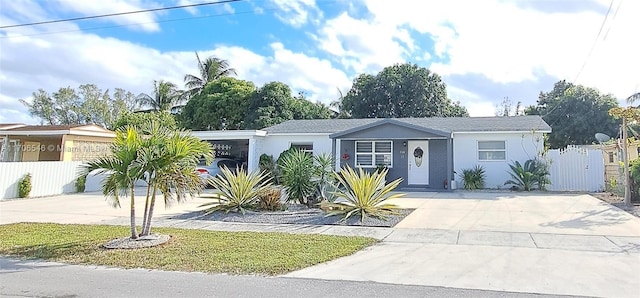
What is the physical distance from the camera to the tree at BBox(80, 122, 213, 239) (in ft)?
24.4

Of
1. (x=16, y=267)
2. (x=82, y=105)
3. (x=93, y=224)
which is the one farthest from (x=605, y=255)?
(x=82, y=105)

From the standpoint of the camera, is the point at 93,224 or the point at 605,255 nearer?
the point at 605,255

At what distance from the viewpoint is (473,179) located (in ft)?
57.9

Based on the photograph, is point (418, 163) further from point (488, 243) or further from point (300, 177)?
point (488, 243)

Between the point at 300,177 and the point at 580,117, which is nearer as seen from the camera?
the point at 300,177

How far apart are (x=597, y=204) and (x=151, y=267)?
40.3 ft

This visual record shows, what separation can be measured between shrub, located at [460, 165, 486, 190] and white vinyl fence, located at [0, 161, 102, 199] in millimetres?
15259

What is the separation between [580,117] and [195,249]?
32414mm

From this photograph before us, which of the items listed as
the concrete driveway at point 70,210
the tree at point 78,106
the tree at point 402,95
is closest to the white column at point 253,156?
the concrete driveway at point 70,210

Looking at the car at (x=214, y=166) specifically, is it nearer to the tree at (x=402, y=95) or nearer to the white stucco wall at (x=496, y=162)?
the white stucco wall at (x=496, y=162)

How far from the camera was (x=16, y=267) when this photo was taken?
19.6 ft

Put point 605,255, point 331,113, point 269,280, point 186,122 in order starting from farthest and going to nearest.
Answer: point 331,113 < point 186,122 < point 605,255 < point 269,280

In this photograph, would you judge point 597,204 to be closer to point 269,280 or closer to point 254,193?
point 254,193

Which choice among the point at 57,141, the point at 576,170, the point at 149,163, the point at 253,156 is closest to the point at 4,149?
the point at 57,141
